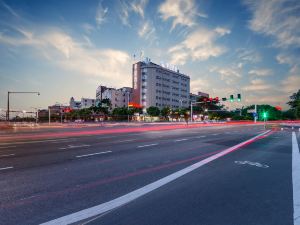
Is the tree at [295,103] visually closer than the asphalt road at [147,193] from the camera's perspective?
No

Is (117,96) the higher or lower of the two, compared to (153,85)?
lower

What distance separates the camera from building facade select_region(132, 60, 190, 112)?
412 ft

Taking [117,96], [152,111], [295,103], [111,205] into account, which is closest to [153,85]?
[152,111]

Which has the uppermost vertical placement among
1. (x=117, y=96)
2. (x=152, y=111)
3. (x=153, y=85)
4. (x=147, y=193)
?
(x=153, y=85)

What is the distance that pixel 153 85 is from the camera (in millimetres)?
126312

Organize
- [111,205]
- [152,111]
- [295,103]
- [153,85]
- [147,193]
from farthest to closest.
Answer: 1. [153,85]
2. [152,111]
3. [295,103]
4. [147,193]
5. [111,205]

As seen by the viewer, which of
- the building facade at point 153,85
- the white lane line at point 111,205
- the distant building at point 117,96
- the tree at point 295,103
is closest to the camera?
the white lane line at point 111,205

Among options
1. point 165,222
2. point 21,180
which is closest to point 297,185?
point 165,222

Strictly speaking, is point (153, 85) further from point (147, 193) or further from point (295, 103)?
point (147, 193)

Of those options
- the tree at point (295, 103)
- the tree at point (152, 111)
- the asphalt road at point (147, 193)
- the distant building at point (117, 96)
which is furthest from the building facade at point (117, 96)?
the asphalt road at point (147, 193)

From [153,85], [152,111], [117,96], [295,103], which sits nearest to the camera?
[295,103]

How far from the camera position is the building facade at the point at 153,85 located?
4943 inches

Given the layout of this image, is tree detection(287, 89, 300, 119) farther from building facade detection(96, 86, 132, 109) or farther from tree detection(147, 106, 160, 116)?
building facade detection(96, 86, 132, 109)

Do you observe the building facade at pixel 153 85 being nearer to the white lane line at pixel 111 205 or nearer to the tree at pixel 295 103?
the tree at pixel 295 103
